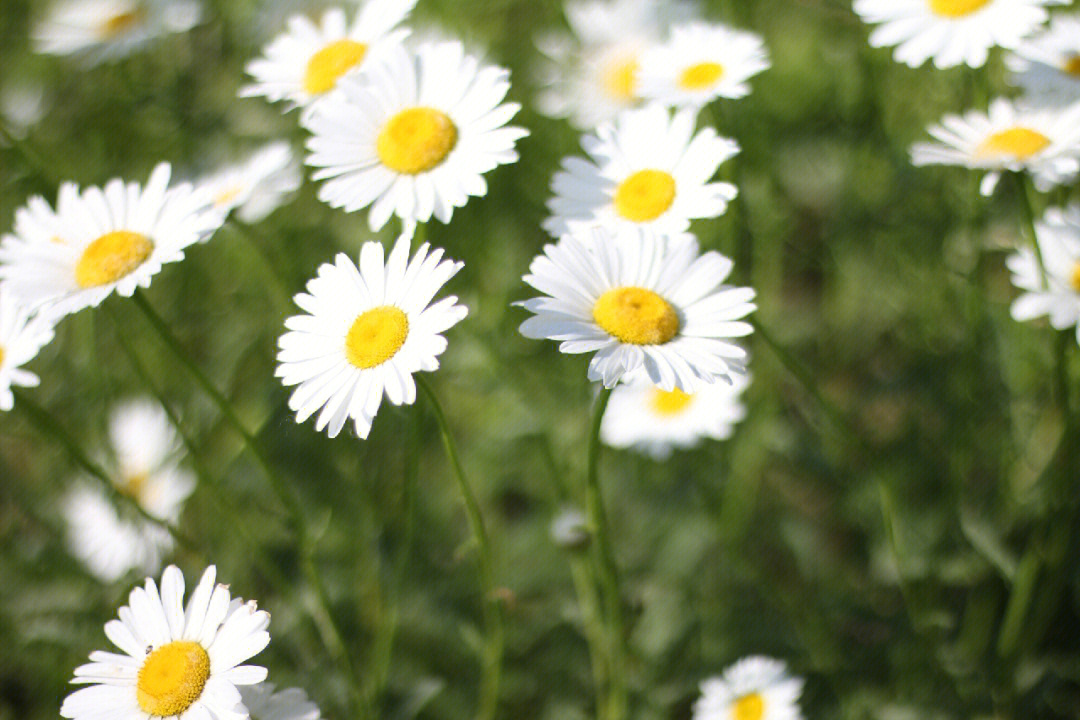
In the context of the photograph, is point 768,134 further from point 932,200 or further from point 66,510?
point 66,510

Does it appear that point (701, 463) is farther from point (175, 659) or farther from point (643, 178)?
point (175, 659)

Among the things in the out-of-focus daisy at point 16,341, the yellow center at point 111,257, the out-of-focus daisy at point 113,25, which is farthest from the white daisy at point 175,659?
the out-of-focus daisy at point 113,25

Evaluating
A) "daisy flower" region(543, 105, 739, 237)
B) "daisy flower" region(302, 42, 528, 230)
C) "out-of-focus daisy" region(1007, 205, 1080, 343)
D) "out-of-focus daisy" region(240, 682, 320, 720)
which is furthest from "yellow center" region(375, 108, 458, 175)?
"out-of-focus daisy" region(1007, 205, 1080, 343)

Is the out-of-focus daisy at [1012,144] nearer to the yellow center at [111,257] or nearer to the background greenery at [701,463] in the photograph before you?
the background greenery at [701,463]

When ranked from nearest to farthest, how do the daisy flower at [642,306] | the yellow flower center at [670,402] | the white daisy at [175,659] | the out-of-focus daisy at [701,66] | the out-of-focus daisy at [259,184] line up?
the white daisy at [175,659] → the daisy flower at [642,306] → the out-of-focus daisy at [701,66] → the out-of-focus daisy at [259,184] → the yellow flower center at [670,402]

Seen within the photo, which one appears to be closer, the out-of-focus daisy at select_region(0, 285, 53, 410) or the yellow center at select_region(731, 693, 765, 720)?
the out-of-focus daisy at select_region(0, 285, 53, 410)

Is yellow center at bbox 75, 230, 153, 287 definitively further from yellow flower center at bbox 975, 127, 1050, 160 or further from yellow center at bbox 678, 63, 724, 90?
yellow flower center at bbox 975, 127, 1050, 160

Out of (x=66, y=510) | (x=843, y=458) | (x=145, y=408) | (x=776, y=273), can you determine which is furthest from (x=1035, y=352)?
(x=66, y=510)
